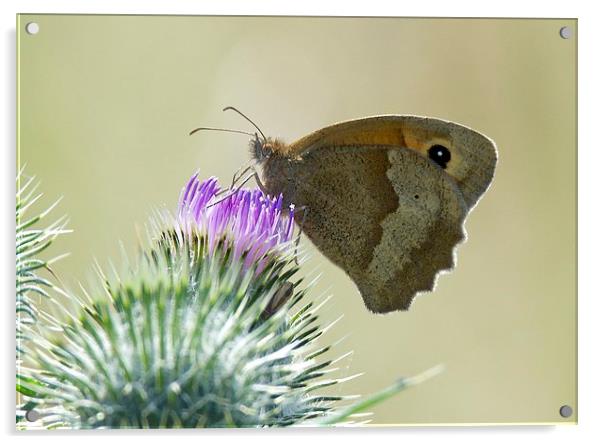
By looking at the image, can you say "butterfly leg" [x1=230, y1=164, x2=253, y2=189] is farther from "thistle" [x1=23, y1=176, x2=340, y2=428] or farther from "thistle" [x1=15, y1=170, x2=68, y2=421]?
"thistle" [x1=15, y1=170, x2=68, y2=421]

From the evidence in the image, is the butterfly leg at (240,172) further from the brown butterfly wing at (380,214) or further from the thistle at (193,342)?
the thistle at (193,342)

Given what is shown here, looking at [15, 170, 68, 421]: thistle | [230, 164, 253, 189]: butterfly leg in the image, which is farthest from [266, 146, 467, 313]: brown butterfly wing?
[15, 170, 68, 421]: thistle

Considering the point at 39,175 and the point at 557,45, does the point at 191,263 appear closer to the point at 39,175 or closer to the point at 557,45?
the point at 39,175

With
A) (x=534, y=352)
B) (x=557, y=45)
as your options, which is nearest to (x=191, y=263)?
(x=534, y=352)

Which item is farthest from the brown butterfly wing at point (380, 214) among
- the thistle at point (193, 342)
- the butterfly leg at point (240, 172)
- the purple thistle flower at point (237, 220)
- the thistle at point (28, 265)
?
the thistle at point (28, 265)

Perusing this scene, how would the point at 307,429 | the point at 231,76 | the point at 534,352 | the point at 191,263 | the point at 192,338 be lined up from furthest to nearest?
the point at 231,76 → the point at 534,352 → the point at 307,429 → the point at 191,263 → the point at 192,338

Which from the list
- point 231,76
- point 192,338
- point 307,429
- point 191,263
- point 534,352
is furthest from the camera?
point 231,76

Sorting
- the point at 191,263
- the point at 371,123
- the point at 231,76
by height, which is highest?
the point at 231,76

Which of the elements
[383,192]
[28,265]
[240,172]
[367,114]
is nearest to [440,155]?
[383,192]
